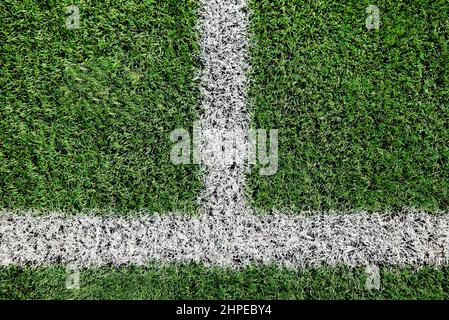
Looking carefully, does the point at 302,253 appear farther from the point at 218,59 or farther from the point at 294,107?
the point at 218,59

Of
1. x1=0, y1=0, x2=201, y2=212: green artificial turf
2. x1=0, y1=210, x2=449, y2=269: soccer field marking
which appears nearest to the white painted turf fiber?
x1=0, y1=210, x2=449, y2=269: soccer field marking

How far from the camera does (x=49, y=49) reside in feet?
8.46

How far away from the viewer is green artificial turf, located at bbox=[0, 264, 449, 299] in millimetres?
2469

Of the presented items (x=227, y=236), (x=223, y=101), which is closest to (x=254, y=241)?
(x=227, y=236)

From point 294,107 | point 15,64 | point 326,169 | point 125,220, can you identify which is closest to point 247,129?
point 294,107

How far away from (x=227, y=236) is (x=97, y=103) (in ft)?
3.65

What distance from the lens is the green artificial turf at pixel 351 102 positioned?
2504 mm

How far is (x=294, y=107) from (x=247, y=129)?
0.31m

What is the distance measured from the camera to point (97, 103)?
2.56 m

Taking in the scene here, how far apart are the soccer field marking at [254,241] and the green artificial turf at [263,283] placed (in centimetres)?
5

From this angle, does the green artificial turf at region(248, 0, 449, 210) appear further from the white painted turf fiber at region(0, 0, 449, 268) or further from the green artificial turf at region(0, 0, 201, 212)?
the green artificial turf at region(0, 0, 201, 212)

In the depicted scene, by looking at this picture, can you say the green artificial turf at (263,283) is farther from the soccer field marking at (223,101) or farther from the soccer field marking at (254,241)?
the soccer field marking at (223,101)

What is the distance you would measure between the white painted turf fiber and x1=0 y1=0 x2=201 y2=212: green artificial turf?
0.11m

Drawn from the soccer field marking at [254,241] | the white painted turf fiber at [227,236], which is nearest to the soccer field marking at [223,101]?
the white painted turf fiber at [227,236]
